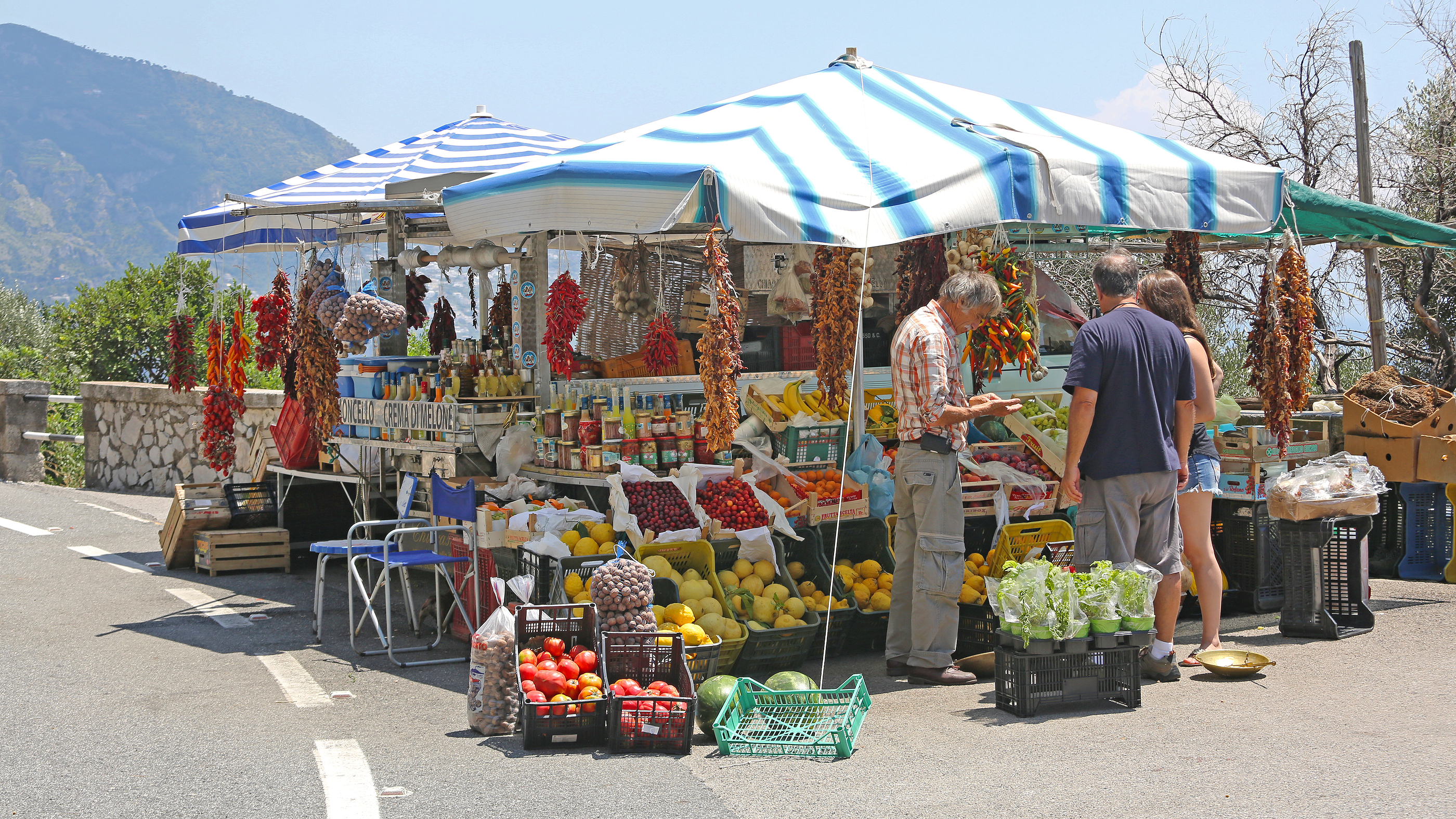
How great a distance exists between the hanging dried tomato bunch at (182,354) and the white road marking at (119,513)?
1.42 metres

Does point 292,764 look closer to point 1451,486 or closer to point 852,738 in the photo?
point 852,738

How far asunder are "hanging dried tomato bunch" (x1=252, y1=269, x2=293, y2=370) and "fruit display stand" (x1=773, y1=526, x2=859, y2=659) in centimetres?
500

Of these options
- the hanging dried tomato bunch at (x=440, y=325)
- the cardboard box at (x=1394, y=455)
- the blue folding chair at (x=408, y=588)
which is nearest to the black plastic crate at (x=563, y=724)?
the blue folding chair at (x=408, y=588)

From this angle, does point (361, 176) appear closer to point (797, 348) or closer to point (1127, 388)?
point (797, 348)

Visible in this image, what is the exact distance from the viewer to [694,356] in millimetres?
9680

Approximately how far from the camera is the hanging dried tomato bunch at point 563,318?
7980 millimetres

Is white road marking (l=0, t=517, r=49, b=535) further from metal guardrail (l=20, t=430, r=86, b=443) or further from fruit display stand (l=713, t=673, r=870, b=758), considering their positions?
fruit display stand (l=713, t=673, r=870, b=758)

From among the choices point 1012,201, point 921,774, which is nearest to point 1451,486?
point 1012,201

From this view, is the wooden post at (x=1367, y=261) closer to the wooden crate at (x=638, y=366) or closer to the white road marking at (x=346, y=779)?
the wooden crate at (x=638, y=366)

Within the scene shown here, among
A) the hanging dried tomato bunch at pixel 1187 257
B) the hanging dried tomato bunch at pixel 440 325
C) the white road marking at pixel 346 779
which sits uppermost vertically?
the hanging dried tomato bunch at pixel 1187 257

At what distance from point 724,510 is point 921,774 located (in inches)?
94.8

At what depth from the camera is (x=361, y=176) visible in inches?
397

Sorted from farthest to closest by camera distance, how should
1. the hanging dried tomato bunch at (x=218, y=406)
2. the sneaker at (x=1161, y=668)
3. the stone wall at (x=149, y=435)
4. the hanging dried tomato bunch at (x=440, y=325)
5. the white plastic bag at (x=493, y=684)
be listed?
1. the stone wall at (x=149, y=435)
2. the hanging dried tomato bunch at (x=440, y=325)
3. the hanging dried tomato bunch at (x=218, y=406)
4. the sneaker at (x=1161, y=668)
5. the white plastic bag at (x=493, y=684)

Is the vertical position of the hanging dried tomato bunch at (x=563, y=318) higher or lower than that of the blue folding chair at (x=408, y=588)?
higher
